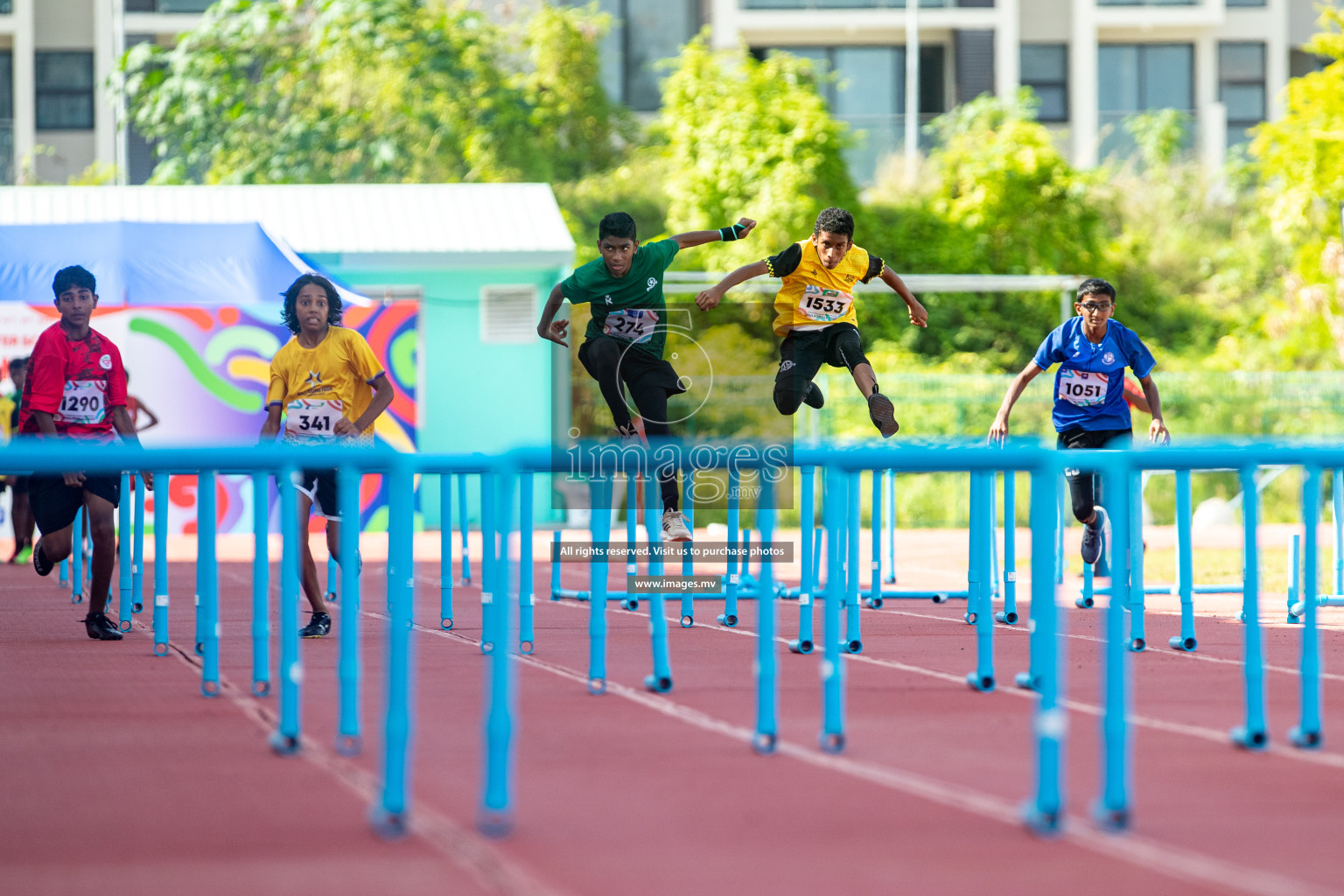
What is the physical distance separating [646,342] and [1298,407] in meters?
15.1

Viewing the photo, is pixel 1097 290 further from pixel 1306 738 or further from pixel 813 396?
pixel 1306 738

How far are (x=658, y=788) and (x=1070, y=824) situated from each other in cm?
113

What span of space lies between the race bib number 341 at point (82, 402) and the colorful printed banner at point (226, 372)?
986cm

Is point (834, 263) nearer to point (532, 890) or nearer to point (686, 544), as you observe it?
point (686, 544)

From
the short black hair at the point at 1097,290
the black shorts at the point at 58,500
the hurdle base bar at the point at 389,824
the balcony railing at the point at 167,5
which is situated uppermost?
the balcony railing at the point at 167,5

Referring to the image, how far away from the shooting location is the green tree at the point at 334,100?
27984 millimetres

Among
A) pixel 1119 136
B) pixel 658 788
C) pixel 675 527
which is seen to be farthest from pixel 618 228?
pixel 1119 136

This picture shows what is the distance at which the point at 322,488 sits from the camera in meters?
7.76

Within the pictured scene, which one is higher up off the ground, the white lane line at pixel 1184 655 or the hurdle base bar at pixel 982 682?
the hurdle base bar at pixel 982 682

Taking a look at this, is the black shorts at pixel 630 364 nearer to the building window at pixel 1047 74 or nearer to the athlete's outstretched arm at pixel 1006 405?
the athlete's outstretched arm at pixel 1006 405

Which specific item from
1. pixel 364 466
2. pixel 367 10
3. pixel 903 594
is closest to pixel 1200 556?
pixel 903 594

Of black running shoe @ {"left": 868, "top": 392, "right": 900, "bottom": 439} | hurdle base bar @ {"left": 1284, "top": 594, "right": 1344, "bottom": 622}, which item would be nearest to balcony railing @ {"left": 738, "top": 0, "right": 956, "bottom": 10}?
hurdle base bar @ {"left": 1284, "top": 594, "right": 1344, "bottom": 622}

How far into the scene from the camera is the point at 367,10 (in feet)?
92.5

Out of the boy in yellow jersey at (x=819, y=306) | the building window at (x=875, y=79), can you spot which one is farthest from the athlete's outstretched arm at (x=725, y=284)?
the building window at (x=875, y=79)
